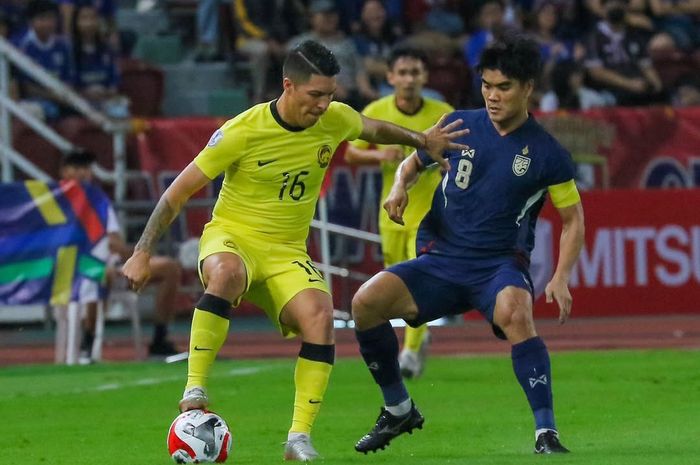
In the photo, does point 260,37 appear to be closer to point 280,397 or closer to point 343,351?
point 343,351

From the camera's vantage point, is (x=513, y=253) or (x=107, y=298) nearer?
(x=513, y=253)

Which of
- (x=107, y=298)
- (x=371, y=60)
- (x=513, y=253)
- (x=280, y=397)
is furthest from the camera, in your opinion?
(x=371, y=60)

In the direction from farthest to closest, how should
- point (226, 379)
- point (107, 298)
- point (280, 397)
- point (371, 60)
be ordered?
point (371, 60), point (107, 298), point (226, 379), point (280, 397)

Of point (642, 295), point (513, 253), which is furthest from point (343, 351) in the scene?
point (513, 253)

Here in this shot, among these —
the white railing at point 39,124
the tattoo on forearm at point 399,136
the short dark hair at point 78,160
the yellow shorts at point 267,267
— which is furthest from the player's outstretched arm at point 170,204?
the white railing at point 39,124

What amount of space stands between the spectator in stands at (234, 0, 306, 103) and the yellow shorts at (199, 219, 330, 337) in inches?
484

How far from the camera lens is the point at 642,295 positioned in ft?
61.0

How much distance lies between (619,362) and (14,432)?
6.05 metres

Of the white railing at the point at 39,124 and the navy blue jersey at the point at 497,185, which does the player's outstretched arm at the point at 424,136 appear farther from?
the white railing at the point at 39,124

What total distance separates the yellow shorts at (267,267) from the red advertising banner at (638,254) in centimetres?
984

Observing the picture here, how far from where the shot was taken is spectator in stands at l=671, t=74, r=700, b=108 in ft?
69.8

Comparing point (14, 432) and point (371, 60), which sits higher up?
point (371, 60)

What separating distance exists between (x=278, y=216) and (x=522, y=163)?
4.38ft

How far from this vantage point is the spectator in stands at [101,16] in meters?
20.3
